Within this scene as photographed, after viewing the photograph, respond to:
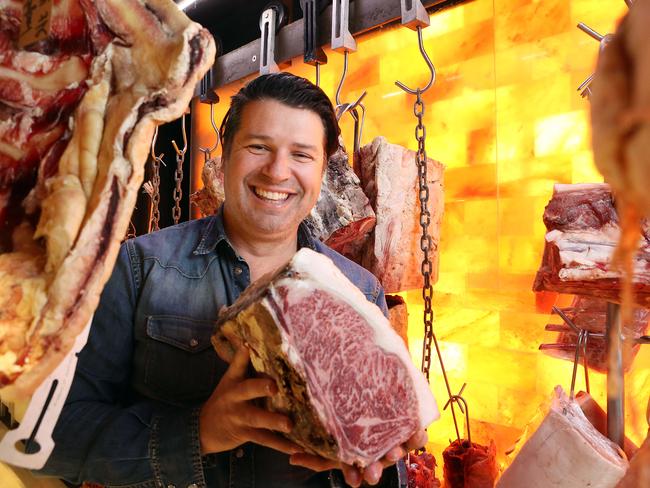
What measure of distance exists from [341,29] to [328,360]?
82.6 inches

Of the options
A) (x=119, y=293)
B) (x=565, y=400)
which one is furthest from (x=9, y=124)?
(x=565, y=400)

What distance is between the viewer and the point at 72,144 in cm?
70

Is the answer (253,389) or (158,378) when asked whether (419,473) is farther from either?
(253,389)

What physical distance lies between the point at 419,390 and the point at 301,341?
0.34 m

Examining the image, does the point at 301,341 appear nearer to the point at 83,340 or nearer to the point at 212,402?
the point at 212,402

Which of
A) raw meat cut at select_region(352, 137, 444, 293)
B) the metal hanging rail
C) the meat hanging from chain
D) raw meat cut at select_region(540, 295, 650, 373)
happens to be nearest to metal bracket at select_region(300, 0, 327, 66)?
the metal hanging rail

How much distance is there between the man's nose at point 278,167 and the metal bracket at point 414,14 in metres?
1.12

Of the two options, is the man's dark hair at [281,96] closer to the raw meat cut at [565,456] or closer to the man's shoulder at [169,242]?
the man's shoulder at [169,242]

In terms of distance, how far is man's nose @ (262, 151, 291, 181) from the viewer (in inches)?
73.7

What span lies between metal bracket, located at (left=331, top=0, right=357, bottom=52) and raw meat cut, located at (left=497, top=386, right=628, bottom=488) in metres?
1.93

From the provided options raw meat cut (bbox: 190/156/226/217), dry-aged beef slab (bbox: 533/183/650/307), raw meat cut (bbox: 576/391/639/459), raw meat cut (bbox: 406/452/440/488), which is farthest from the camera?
raw meat cut (bbox: 190/156/226/217)

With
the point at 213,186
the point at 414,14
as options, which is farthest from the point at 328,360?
the point at 213,186

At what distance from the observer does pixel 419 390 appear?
1355 millimetres

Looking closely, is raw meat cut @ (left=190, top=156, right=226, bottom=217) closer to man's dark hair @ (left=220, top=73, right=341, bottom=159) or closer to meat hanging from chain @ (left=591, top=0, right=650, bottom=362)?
man's dark hair @ (left=220, top=73, right=341, bottom=159)
